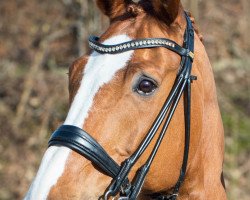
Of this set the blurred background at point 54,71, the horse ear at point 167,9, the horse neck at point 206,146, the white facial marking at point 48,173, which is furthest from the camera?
the blurred background at point 54,71

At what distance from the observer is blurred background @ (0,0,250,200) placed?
955 centimetres

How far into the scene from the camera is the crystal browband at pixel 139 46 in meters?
3.25

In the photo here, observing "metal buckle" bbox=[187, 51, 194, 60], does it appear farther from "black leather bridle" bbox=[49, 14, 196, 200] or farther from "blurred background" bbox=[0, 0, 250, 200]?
"blurred background" bbox=[0, 0, 250, 200]

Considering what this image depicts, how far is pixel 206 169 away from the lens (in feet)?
11.9

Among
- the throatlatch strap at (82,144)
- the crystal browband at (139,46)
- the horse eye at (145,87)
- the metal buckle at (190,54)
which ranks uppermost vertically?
the crystal browband at (139,46)

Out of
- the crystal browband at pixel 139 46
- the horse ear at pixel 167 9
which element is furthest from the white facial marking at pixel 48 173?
the horse ear at pixel 167 9

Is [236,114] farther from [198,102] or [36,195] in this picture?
[36,195]

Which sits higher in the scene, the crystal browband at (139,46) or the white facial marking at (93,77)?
the crystal browband at (139,46)

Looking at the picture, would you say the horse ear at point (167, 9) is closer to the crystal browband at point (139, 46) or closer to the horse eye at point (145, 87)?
the crystal browband at point (139, 46)

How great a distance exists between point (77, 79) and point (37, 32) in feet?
27.2

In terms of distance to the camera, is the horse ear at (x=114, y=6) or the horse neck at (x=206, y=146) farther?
the horse ear at (x=114, y=6)

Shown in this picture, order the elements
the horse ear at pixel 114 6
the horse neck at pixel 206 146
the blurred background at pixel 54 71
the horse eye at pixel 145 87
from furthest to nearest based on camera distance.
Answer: the blurred background at pixel 54 71, the horse ear at pixel 114 6, the horse neck at pixel 206 146, the horse eye at pixel 145 87

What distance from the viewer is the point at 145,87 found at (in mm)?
3184

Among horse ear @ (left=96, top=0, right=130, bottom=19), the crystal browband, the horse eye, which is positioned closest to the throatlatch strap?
the horse eye
